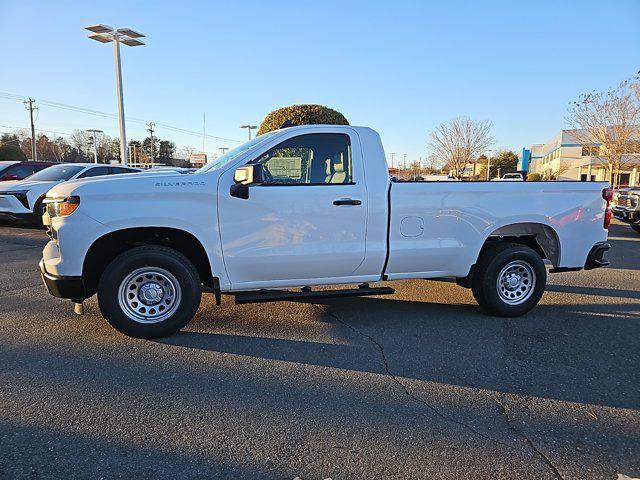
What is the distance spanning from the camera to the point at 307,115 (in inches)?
566

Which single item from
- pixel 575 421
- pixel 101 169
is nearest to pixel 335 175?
pixel 575 421

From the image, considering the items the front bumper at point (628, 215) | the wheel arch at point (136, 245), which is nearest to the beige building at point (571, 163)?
the front bumper at point (628, 215)

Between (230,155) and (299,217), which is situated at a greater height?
(230,155)

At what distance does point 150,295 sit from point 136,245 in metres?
0.59

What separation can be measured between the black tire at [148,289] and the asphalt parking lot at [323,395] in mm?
176

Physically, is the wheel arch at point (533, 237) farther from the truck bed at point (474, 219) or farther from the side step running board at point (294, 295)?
the side step running board at point (294, 295)

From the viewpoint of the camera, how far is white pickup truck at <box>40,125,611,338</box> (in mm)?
4043

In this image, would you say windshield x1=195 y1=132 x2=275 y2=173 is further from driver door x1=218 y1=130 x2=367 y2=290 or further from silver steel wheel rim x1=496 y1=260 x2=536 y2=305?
silver steel wheel rim x1=496 y1=260 x2=536 y2=305

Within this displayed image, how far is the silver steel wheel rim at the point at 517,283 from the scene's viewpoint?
5.07 meters

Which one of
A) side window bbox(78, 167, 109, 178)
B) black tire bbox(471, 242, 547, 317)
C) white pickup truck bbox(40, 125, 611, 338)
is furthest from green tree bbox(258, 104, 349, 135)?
black tire bbox(471, 242, 547, 317)

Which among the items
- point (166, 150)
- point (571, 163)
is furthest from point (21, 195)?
point (166, 150)

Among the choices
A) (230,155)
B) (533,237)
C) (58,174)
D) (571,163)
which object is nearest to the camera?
(230,155)

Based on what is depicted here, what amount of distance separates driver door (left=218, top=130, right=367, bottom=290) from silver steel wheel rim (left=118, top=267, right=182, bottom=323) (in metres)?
0.59

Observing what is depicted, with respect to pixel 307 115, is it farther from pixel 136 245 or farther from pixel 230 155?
pixel 136 245
